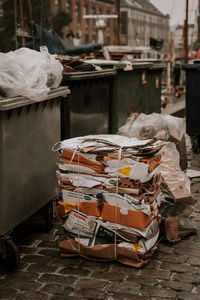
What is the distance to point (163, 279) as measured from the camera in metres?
3.41

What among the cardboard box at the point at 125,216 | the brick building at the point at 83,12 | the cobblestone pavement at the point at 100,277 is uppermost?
the brick building at the point at 83,12

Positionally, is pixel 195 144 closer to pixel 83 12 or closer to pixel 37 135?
pixel 37 135

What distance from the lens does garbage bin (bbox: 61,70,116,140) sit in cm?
515

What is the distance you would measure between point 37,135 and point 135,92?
12.3 feet

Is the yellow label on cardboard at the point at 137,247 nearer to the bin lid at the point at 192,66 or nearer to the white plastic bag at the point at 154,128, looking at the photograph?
the white plastic bag at the point at 154,128

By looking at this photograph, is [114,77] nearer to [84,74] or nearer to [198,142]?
[84,74]

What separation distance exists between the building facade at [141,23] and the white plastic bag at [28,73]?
263ft

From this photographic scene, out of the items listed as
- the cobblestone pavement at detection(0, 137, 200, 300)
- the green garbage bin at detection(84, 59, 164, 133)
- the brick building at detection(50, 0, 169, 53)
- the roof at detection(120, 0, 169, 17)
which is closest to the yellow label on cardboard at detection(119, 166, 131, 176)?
the cobblestone pavement at detection(0, 137, 200, 300)

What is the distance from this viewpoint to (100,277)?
3443mm

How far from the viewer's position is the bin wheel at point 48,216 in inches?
172

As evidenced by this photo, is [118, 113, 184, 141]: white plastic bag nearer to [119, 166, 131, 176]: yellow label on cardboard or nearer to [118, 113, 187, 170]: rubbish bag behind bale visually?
[118, 113, 187, 170]: rubbish bag behind bale

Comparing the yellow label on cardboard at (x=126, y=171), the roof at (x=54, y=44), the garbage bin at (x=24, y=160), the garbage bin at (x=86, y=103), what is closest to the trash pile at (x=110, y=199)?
the yellow label on cardboard at (x=126, y=171)

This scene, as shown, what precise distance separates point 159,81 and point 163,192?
4443 mm

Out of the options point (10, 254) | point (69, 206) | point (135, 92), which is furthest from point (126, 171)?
point (135, 92)
